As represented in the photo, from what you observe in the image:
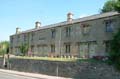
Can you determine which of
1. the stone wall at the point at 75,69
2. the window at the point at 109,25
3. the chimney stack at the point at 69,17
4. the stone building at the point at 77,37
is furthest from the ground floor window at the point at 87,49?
the stone wall at the point at 75,69

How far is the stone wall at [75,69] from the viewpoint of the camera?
21.6 metres

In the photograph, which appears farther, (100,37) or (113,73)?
(100,37)

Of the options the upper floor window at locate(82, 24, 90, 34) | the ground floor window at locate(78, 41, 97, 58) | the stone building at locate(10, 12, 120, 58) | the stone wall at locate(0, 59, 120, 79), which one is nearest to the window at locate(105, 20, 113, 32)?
the stone building at locate(10, 12, 120, 58)

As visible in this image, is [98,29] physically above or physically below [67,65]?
above

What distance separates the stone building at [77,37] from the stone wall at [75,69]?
31.6 feet

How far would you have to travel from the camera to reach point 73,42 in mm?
42438

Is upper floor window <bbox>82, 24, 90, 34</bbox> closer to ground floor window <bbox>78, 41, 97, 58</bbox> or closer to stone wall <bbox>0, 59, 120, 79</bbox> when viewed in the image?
ground floor window <bbox>78, 41, 97, 58</bbox>

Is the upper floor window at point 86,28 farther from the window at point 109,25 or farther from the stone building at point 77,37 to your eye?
the window at point 109,25

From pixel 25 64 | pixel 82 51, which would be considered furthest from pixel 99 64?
pixel 82 51

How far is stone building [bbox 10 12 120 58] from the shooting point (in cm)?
3612

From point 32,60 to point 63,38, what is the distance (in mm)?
13027

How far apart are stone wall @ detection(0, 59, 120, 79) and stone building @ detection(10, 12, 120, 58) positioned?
380 inches

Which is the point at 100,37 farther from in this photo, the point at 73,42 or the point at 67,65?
the point at 67,65

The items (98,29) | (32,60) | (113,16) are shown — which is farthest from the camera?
(98,29)
